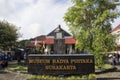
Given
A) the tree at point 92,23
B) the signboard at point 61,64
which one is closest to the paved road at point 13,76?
the signboard at point 61,64

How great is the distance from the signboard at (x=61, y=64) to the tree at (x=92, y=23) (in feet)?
29.5

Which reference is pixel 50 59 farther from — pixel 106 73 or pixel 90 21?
pixel 90 21

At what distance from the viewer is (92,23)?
40.3 m

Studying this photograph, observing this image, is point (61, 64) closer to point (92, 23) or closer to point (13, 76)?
point (13, 76)

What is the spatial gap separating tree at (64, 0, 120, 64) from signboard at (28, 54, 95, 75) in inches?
354

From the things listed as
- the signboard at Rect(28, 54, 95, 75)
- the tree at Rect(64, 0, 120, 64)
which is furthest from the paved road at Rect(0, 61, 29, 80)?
the tree at Rect(64, 0, 120, 64)

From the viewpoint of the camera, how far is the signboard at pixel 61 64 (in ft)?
96.0

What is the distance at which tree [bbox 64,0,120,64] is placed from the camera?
126ft

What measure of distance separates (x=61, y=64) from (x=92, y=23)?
1188cm

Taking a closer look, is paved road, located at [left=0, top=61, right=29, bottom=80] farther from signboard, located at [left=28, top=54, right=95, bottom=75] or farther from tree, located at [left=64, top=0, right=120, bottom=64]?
tree, located at [left=64, top=0, right=120, bottom=64]

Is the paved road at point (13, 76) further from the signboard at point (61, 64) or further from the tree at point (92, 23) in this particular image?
the tree at point (92, 23)

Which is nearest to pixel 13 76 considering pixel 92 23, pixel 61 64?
→ pixel 61 64

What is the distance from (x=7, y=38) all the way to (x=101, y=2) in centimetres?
1805

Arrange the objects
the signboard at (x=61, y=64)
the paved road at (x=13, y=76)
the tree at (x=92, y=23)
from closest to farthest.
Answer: the signboard at (x=61, y=64)
the paved road at (x=13, y=76)
the tree at (x=92, y=23)
